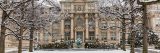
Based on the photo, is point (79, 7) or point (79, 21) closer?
point (79, 21)

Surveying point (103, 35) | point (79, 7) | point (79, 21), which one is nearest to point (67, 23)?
point (79, 21)

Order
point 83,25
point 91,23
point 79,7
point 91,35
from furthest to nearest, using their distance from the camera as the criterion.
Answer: point 79,7, point 91,23, point 83,25, point 91,35

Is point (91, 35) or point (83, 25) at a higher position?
point (83, 25)

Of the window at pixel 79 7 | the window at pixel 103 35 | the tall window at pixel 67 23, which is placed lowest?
the window at pixel 103 35

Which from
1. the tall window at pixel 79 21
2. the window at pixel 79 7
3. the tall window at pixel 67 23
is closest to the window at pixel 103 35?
the tall window at pixel 79 21

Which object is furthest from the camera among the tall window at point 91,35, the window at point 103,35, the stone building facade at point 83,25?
the window at point 103,35

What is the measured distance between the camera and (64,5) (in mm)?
69688

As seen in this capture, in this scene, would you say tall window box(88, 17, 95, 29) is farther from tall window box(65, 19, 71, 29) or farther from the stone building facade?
tall window box(65, 19, 71, 29)

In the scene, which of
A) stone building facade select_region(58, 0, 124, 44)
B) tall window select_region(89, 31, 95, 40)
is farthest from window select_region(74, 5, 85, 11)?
tall window select_region(89, 31, 95, 40)

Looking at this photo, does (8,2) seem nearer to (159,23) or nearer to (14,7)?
(14,7)

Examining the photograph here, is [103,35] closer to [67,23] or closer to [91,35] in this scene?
[91,35]

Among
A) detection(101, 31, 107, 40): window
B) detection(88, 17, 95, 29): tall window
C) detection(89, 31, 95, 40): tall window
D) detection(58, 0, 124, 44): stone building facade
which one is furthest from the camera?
detection(101, 31, 107, 40): window

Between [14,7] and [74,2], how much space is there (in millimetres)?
53440

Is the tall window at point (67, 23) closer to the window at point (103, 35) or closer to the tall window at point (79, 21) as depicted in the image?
the tall window at point (79, 21)
